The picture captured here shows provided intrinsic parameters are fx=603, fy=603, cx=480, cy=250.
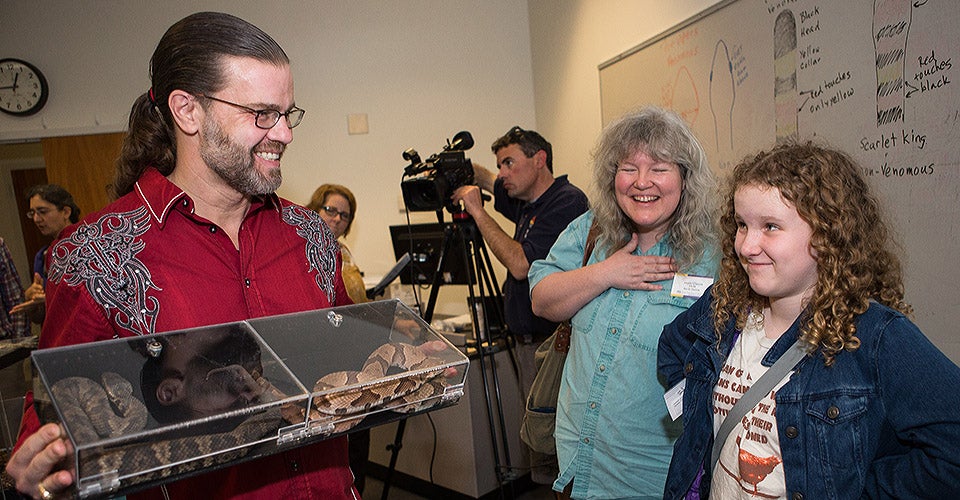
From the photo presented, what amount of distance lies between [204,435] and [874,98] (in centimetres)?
199

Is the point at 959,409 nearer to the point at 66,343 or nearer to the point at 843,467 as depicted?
the point at 843,467

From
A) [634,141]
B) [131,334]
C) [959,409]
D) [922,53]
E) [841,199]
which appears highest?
[922,53]

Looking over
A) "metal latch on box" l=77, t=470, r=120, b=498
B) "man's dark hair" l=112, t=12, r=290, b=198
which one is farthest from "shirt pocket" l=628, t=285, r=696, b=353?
"metal latch on box" l=77, t=470, r=120, b=498

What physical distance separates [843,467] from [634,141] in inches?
31.5

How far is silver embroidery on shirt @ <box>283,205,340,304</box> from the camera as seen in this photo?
47.6 inches

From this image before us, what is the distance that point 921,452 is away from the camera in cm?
91

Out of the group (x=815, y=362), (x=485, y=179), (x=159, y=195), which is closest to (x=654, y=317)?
(x=815, y=362)

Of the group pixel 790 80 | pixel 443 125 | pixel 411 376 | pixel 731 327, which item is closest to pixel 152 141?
pixel 411 376

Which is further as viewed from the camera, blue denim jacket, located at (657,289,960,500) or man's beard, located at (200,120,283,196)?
man's beard, located at (200,120,283,196)

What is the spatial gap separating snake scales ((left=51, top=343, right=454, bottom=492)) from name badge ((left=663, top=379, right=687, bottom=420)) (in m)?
0.58

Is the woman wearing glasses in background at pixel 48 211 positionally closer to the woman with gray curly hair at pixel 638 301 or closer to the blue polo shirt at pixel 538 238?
the blue polo shirt at pixel 538 238

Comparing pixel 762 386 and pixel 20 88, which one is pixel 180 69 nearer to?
pixel 762 386

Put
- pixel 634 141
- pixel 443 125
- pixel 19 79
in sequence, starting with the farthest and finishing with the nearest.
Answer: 1. pixel 443 125
2. pixel 19 79
3. pixel 634 141

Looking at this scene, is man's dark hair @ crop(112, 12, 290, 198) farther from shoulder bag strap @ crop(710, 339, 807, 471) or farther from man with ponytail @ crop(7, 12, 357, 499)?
shoulder bag strap @ crop(710, 339, 807, 471)
